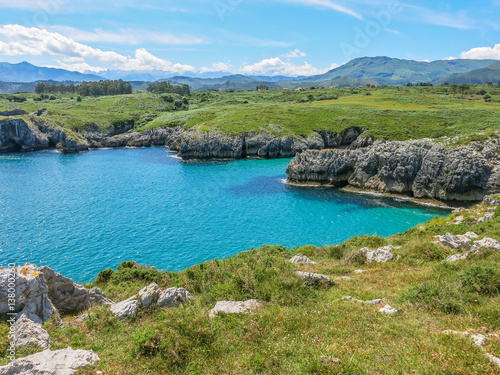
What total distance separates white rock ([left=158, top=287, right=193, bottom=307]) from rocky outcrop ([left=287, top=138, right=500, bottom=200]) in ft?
169

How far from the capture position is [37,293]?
1280cm

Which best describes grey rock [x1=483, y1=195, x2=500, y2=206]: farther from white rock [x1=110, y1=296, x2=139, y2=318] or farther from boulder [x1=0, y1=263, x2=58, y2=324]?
boulder [x1=0, y1=263, x2=58, y2=324]

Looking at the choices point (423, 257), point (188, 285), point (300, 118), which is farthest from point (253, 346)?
point (300, 118)

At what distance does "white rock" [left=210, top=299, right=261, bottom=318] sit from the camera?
12289mm

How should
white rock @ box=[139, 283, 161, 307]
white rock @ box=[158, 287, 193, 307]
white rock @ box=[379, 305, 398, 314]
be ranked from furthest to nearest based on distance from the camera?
1. white rock @ box=[158, 287, 193, 307]
2. white rock @ box=[139, 283, 161, 307]
3. white rock @ box=[379, 305, 398, 314]

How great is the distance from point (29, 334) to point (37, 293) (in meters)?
2.25

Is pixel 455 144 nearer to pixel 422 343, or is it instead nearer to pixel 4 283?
pixel 422 343

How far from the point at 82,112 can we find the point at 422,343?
16592 cm

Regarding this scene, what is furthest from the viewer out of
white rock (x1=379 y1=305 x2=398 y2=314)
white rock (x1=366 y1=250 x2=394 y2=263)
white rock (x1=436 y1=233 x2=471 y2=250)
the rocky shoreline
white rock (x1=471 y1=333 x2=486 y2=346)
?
the rocky shoreline

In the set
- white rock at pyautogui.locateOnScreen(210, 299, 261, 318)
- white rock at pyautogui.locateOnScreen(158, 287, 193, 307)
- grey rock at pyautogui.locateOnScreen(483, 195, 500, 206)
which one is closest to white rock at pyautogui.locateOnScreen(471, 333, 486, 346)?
white rock at pyautogui.locateOnScreen(210, 299, 261, 318)

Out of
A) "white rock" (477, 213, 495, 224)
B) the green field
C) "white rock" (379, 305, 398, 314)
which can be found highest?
the green field
